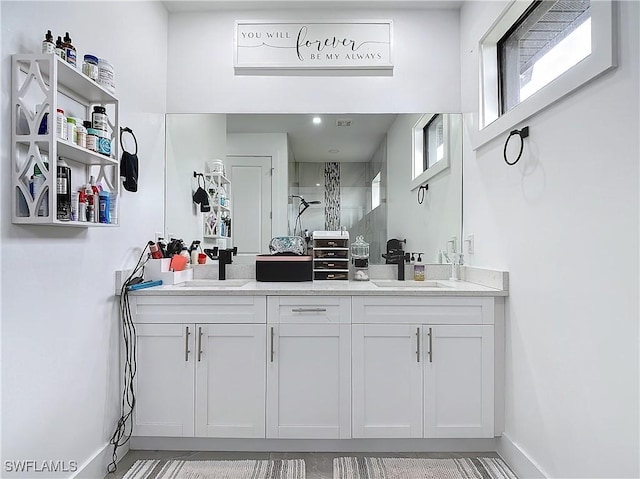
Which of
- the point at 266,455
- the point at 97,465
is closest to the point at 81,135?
the point at 97,465

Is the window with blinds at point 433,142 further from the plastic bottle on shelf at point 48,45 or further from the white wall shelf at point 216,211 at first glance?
the plastic bottle on shelf at point 48,45

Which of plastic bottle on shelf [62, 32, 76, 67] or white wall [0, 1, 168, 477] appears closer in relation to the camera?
white wall [0, 1, 168, 477]

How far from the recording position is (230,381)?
2074mm

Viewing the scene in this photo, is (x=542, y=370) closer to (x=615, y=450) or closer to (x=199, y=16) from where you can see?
(x=615, y=450)

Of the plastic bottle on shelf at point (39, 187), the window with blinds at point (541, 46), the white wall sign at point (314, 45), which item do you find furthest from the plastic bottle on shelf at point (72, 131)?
the window with blinds at point (541, 46)

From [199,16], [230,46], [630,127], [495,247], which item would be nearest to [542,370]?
[495,247]

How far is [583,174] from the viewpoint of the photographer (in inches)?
56.4

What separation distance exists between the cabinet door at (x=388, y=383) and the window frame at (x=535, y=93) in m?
1.16

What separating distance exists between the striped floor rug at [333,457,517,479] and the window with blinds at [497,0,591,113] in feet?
6.13

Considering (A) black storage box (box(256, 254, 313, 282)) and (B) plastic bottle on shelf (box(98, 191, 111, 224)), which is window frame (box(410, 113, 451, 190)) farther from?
(B) plastic bottle on shelf (box(98, 191, 111, 224))

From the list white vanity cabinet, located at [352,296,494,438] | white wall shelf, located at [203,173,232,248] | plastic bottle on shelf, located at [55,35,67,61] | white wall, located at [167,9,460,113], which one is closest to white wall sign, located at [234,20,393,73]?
white wall, located at [167,9,460,113]

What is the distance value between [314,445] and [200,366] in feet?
2.46

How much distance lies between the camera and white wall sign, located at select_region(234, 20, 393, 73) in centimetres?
265

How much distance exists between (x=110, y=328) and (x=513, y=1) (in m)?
2.60
